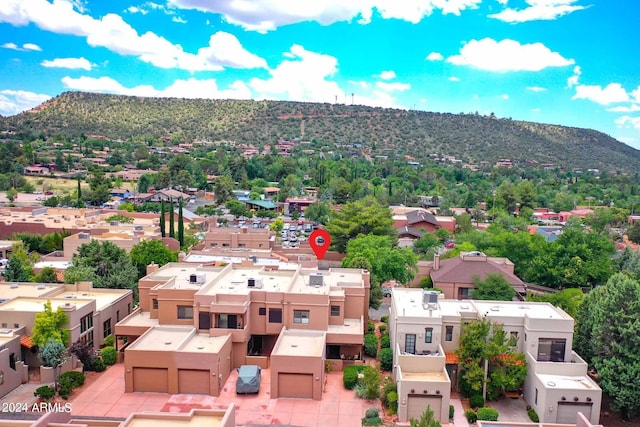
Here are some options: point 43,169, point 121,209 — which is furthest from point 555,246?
point 43,169

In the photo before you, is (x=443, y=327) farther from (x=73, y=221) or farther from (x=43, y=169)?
(x=43, y=169)

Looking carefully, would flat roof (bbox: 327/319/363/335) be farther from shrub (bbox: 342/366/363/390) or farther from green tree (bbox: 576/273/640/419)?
green tree (bbox: 576/273/640/419)

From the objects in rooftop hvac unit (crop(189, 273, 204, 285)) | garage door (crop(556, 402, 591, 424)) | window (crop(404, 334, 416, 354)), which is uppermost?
rooftop hvac unit (crop(189, 273, 204, 285))

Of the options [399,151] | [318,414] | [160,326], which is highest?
[399,151]

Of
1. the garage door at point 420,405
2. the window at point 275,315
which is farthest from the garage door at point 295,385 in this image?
the garage door at point 420,405

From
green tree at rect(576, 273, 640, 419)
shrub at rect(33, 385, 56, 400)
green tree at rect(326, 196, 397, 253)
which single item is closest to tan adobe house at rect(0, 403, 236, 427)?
shrub at rect(33, 385, 56, 400)

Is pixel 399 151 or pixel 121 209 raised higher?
pixel 399 151

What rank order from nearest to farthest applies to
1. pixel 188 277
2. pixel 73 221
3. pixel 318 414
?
pixel 318 414 < pixel 188 277 < pixel 73 221

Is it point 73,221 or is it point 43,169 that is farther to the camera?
point 43,169
